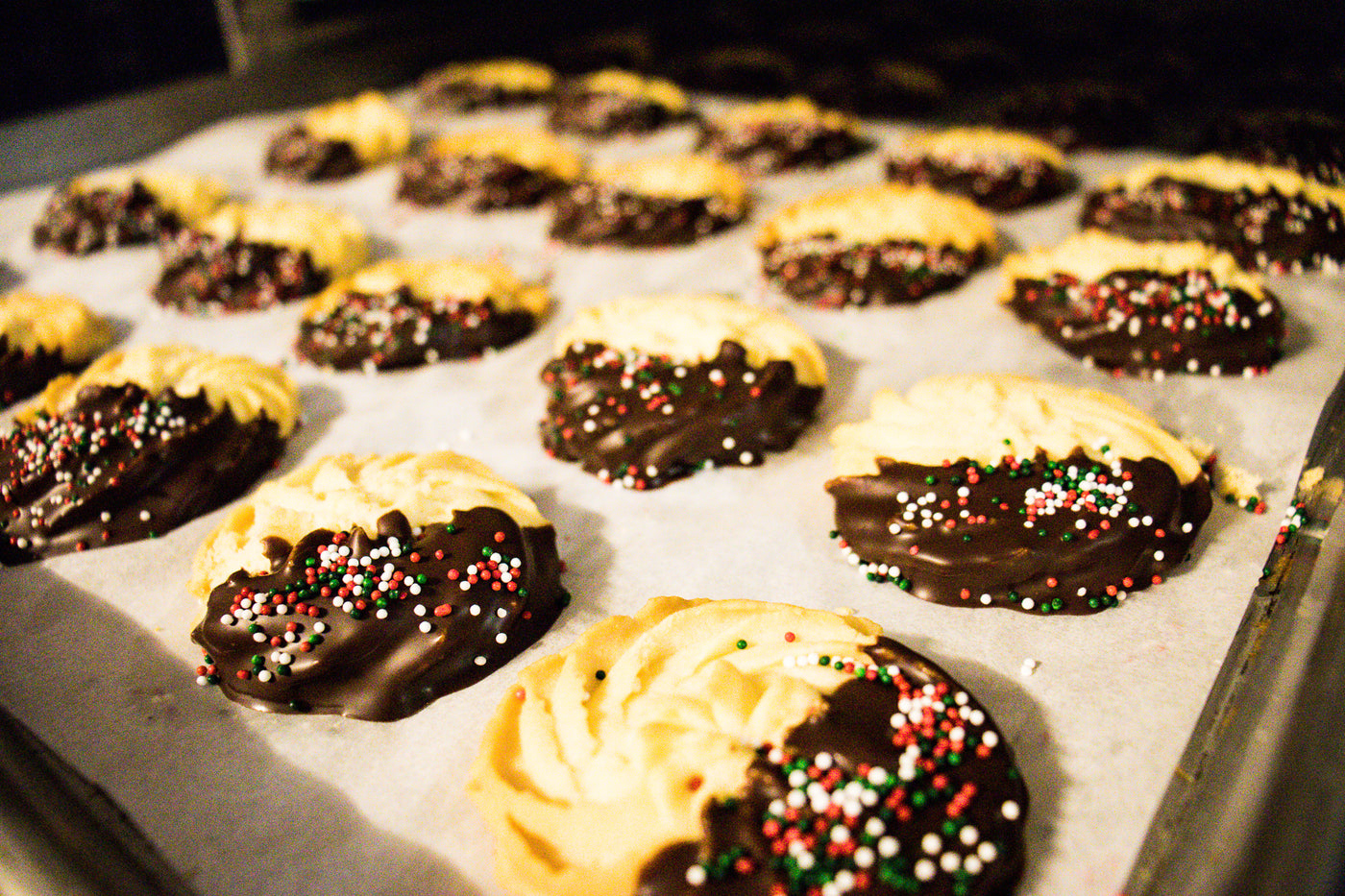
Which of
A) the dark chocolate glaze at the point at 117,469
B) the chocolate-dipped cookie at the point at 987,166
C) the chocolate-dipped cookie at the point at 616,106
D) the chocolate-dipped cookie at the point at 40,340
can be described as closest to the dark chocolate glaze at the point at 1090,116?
the chocolate-dipped cookie at the point at 987,166

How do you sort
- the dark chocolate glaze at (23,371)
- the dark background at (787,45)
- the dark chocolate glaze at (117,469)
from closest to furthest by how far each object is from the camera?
the dark chocolate glaze at (117,469) < the dark chocolate glaze at (23,371) < the dark background at (787,45)

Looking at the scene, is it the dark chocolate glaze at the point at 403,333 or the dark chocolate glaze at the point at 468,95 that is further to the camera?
the dark chocolate glaze at the point at 468,95

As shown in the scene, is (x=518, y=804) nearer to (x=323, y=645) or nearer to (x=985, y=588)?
(x=323, y=645)

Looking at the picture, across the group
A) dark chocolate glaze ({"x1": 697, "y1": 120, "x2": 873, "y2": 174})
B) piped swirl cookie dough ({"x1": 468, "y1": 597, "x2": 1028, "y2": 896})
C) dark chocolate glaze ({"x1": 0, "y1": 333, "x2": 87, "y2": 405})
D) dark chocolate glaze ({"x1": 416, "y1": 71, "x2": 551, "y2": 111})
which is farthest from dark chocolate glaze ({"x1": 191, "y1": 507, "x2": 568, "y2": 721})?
dark chocolate glaze ({"x1": 416, "y1": 71, "x2": 551, "y2": 111})

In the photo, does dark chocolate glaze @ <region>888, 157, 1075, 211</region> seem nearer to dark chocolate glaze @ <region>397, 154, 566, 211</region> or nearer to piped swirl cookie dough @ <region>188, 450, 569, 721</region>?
dark chocolate glaze @ <region>397, 154, 566, 211</region>

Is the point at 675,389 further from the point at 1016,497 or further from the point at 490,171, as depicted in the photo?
the point at 490,171

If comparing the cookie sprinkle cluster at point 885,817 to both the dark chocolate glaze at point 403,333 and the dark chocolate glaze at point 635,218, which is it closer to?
the dark chocolate glaze at point 403,333

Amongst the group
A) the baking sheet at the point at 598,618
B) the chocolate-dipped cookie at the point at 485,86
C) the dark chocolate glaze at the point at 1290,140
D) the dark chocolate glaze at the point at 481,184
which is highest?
the dark chocolate glaze at the point at 1290,140
